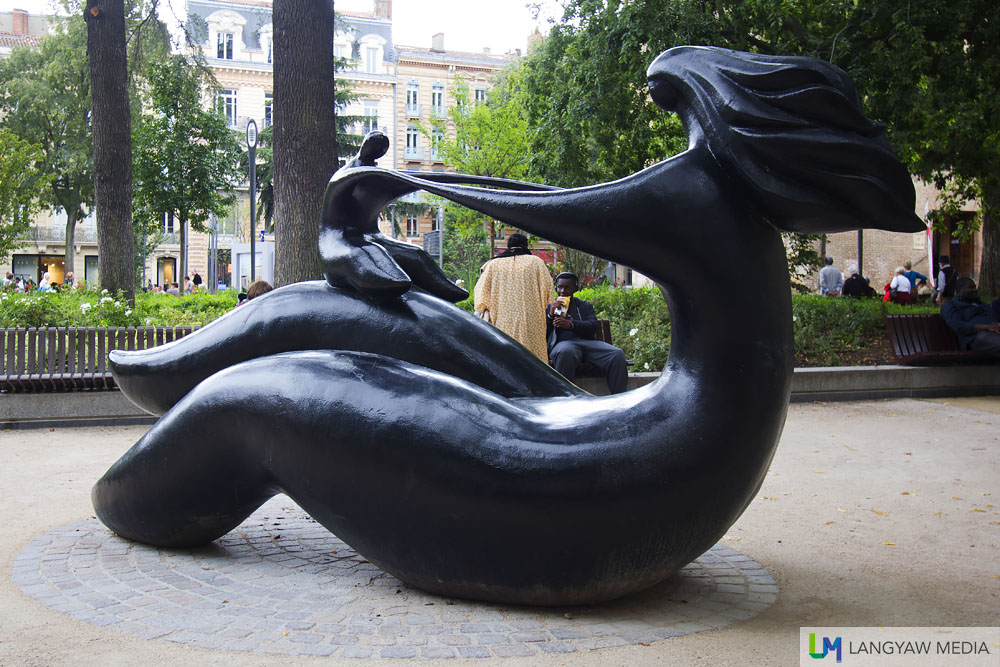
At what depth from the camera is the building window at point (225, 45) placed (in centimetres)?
5969

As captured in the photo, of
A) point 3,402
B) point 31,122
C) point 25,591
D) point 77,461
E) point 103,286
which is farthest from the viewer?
point 31,122

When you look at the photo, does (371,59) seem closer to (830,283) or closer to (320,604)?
(830,283)

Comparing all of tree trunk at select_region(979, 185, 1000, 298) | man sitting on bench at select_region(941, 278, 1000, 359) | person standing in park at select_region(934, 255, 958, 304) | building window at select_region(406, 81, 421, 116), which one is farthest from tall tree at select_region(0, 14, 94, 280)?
Result: man sitting on bench at select_region(941, 278, 1000, 359)

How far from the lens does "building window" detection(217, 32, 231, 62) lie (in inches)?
2350

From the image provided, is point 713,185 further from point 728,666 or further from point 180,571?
point 180,571

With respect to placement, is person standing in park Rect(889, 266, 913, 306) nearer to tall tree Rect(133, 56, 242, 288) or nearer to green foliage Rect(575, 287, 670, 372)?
green foliage Rect(575, 287, 670, 372)

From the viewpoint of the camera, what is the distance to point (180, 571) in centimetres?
441

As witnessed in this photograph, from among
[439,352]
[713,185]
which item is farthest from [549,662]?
[713,185]

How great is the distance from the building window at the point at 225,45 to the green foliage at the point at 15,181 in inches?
986

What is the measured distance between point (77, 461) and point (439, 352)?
534cm

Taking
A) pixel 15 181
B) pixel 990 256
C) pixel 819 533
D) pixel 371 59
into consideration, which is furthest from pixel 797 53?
pixel 371 59

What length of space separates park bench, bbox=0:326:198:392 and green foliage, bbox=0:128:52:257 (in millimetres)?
25356

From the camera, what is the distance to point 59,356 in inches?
408

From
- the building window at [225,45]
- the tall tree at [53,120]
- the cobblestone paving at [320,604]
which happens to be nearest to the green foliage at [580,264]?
the cobblestone paving at [320,604]
